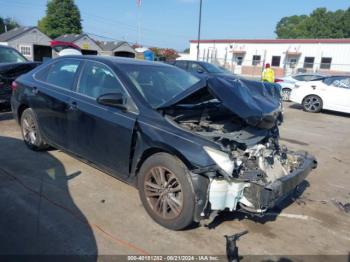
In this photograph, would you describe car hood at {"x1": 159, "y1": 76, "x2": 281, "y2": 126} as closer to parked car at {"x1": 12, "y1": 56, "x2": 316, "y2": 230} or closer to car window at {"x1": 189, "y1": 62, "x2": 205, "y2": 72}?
parked car at {"x1": 12, "y1": 56, "x2": 316, "y2": 230}

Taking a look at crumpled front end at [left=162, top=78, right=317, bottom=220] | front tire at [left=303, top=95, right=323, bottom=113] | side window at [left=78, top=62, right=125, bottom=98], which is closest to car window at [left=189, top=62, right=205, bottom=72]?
front tire at [left=303, top=95, right=323, bottom=113]

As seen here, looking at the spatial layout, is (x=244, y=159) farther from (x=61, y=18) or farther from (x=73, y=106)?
(x=61, y=18)

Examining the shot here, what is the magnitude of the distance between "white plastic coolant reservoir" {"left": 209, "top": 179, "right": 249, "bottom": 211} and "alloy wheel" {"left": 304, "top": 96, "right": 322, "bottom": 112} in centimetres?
1064

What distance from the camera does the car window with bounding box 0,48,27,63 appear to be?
9.27m

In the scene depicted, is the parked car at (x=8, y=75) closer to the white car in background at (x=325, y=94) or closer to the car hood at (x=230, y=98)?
the car hood at (x=230, y=98)

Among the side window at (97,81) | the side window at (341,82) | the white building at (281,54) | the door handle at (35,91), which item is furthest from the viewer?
the white building at (281,54)

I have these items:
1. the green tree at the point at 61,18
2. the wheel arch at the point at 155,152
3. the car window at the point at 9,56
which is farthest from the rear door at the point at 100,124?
the green tree at the point at 61,18

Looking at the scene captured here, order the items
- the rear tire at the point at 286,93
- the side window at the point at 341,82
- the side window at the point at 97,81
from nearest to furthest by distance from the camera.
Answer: the side window at the point at 97,81, the side window at the point at 341,82, the rear tire at the point at 286,93

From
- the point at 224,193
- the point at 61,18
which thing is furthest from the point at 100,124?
the point at 61,18

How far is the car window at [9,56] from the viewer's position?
9271 millimetres

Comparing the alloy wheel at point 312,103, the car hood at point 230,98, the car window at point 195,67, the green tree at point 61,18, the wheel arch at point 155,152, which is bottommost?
the alloy wheel at point 312,103

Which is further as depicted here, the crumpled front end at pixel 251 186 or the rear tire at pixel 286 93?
the rear tire at pixel 286 93

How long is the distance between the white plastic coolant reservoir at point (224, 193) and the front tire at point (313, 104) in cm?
1063

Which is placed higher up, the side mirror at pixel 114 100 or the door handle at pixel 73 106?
the side mirror at pixel 114 100
